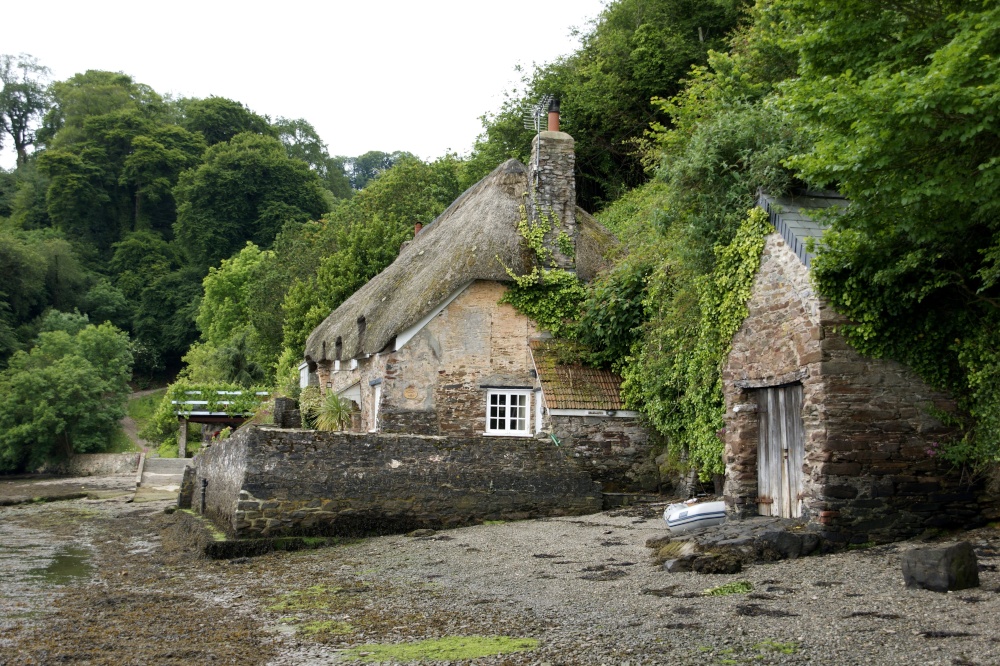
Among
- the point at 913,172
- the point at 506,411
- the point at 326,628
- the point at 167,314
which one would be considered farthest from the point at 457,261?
the point at 167,314

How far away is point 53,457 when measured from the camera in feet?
140

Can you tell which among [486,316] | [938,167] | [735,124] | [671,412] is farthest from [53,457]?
[938,167]

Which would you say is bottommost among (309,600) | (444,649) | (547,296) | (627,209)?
(309,600)

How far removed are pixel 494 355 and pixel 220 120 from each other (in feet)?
194

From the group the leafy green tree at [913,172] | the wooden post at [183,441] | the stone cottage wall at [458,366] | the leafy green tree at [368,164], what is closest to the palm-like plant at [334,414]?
the stone cottage wall at [458,366]

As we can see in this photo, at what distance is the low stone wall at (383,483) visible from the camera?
44.1ft

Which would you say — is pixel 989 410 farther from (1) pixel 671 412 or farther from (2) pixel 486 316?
(2) pixel 486 316

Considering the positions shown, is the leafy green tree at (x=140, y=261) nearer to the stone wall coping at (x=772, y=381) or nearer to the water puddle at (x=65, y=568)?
the water puddle at (x=65, y=568)

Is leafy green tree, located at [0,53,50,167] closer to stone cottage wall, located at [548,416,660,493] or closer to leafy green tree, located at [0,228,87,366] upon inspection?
leafy green tree, located at [0,228,87,366]

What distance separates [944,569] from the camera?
7.27 metres

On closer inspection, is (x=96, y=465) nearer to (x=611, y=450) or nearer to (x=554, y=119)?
(x=554, y=119)

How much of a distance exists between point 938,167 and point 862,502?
13.1ft

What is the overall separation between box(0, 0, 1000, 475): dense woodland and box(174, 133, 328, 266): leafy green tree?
0.51ft

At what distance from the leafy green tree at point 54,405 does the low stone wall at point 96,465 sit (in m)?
0.50
